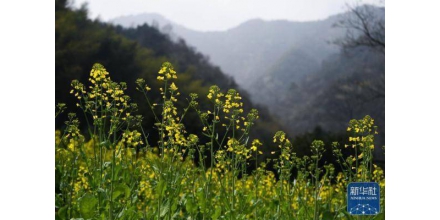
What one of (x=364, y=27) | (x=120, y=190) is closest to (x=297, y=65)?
(x=364, y=27)

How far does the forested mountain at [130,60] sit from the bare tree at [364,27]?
1.03 meters

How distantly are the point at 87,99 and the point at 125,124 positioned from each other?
1.19 ft

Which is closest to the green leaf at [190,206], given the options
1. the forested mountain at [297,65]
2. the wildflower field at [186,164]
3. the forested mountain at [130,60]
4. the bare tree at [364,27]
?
the wildflower field at [186,164]

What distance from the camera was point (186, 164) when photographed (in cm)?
499

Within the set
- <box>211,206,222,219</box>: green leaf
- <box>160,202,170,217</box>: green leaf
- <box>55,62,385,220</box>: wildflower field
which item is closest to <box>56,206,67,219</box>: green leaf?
<box>55,62,385,220</box>: wildflower field

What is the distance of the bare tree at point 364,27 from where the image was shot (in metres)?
5.39

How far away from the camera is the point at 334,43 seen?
5.66 meters

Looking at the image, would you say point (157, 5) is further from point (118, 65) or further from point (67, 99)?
point (67, 99)

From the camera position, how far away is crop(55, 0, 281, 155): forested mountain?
17.0 feet

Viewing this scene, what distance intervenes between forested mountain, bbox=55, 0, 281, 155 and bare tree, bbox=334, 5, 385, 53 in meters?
1.03

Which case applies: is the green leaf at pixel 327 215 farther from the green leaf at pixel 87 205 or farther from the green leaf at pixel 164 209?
the green leaf at pixel 87 205

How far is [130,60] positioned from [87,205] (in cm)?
138

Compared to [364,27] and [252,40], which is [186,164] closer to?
[252,40]
